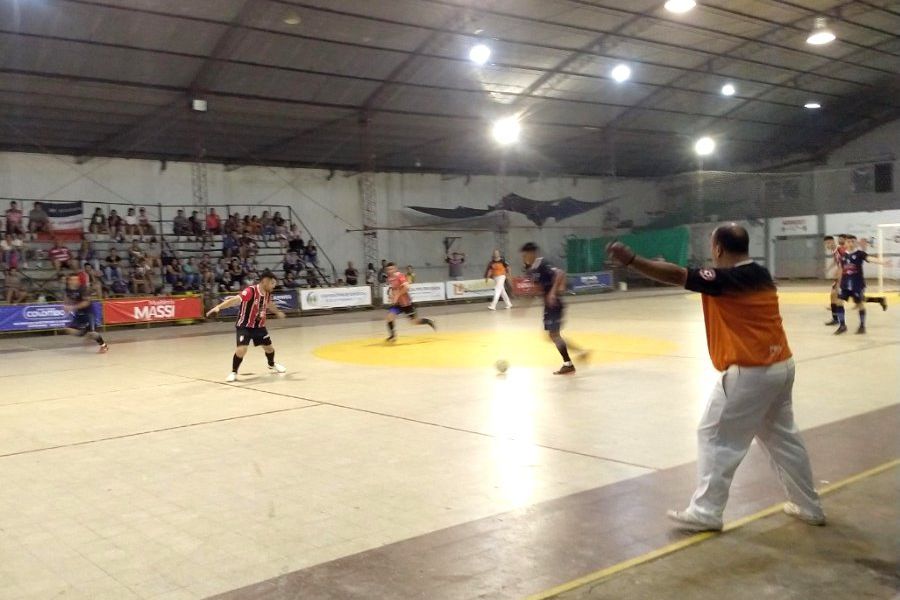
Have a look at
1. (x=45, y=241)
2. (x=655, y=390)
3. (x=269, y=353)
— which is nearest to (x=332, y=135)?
(x=45, y=241)

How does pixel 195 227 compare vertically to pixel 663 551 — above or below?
above

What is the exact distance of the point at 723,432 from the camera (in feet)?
15.3

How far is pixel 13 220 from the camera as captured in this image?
81.5 feet

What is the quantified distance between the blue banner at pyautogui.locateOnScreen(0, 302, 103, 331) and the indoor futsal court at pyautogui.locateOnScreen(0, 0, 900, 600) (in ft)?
0.28

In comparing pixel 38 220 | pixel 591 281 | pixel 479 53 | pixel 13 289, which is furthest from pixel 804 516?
pixel 591 281

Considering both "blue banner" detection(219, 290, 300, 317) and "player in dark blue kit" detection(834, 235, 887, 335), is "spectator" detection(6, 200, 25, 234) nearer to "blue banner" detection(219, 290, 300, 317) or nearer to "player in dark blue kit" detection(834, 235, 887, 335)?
"blue banner" detection(219, 290, 300, 317)

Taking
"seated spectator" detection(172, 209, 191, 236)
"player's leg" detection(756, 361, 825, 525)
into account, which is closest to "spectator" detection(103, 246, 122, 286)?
"seated spectator" detection(172, 209, 191, 236)

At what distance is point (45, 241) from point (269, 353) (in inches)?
695

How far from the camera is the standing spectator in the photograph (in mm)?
35688

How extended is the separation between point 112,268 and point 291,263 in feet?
22.2

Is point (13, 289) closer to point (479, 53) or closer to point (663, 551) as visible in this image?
point (479, 53)

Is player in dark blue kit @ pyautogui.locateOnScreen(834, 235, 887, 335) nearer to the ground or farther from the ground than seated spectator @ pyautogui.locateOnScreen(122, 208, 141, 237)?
nearer to the ground

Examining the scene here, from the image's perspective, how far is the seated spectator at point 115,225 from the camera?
26.7 metres

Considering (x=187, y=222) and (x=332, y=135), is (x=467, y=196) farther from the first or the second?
(x=187, y=222)
